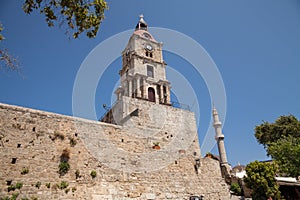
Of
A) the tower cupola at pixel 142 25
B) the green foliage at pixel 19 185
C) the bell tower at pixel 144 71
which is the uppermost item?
the tower cupola at pixel 142 25

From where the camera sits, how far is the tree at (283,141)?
680 inches

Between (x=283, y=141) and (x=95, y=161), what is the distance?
17.9 metres

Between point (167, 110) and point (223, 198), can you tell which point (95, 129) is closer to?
point (167, 110)

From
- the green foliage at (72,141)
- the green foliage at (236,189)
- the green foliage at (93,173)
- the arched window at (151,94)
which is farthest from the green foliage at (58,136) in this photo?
the green foliage at (236,189)

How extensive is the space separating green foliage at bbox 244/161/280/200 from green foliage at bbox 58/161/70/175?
12.9 m

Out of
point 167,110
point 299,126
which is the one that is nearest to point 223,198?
point 167,110

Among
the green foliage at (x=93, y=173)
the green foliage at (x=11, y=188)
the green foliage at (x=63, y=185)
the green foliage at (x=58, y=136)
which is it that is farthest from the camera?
the green foliage at (x=93, y=173)

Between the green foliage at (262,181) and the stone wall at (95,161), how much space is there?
2218 mm

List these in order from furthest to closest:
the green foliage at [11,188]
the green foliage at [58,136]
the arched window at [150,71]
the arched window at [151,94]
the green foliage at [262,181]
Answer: the arched window at [150,71] → the arched window at [151,94] → the green foliage at [262,181] → the green foliage at [58,136] → the green foliage at [11,188]

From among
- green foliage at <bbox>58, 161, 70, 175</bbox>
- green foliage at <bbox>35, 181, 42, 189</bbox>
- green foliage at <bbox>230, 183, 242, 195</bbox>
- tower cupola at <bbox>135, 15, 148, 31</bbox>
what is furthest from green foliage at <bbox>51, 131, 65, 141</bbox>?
tower cupola at <bbox>135, 15, 148, 31</bbox>

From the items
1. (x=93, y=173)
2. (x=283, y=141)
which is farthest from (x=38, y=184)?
(x=283, y=141)

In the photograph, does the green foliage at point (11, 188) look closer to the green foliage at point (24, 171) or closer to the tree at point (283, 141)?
the green foliage at point (24, 171)

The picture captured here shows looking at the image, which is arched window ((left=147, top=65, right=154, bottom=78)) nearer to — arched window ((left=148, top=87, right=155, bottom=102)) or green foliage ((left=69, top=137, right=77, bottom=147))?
arched window ((left=148, top=87, right=155, bottom=102))

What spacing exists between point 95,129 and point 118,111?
3.84 m
